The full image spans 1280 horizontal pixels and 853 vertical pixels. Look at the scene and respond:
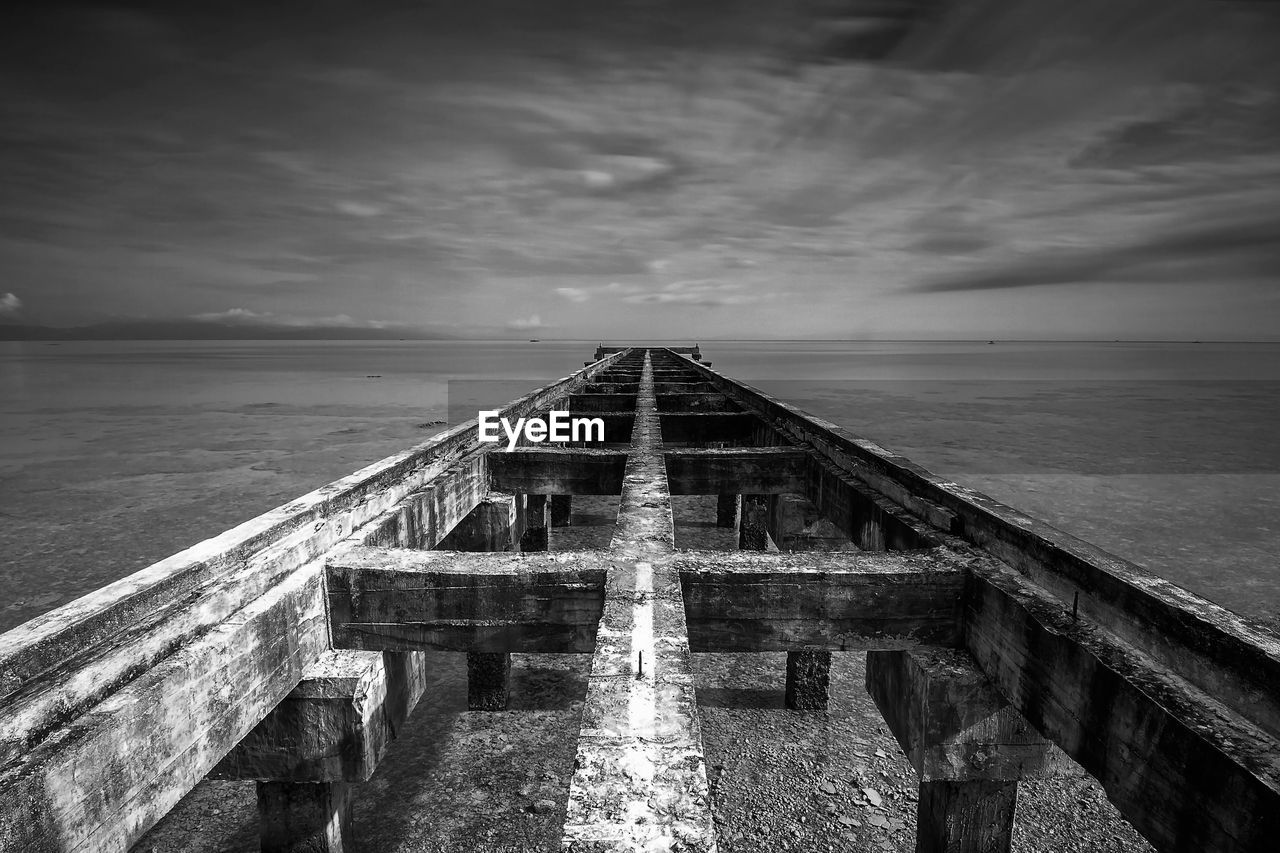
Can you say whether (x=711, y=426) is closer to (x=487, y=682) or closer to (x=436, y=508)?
(x=487, y=682)

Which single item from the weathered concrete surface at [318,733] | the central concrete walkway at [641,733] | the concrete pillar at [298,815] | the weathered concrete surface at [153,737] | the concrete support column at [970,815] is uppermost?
the central concrete walkway at [641,733]

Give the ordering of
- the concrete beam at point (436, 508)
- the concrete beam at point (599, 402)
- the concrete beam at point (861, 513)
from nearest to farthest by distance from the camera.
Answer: the concrete beam at point (861, 513) → the concrete beam at point (436, 508) → the concrete beam at point (599, 402)

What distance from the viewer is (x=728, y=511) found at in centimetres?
1202

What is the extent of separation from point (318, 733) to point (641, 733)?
65.3 inches

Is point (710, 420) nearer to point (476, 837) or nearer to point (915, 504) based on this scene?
point (915, 504)

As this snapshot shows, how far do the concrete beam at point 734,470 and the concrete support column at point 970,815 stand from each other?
2.52 meters

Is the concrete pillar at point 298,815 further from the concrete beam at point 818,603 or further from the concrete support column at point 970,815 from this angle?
the concrete support column at point 970,815

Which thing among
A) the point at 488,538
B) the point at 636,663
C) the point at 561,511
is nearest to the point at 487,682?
the point at 488,538

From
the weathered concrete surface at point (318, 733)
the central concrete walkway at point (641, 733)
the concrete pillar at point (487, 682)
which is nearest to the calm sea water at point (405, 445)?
the concrete pillar at point (487, 682)

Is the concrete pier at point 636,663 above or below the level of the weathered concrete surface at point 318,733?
above

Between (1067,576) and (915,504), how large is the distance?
1.12 m

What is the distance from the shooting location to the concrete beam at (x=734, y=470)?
4867 millimetres

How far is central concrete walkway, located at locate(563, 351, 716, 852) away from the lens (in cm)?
124

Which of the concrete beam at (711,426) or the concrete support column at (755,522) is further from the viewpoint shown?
the concrete support column at (755,522)
